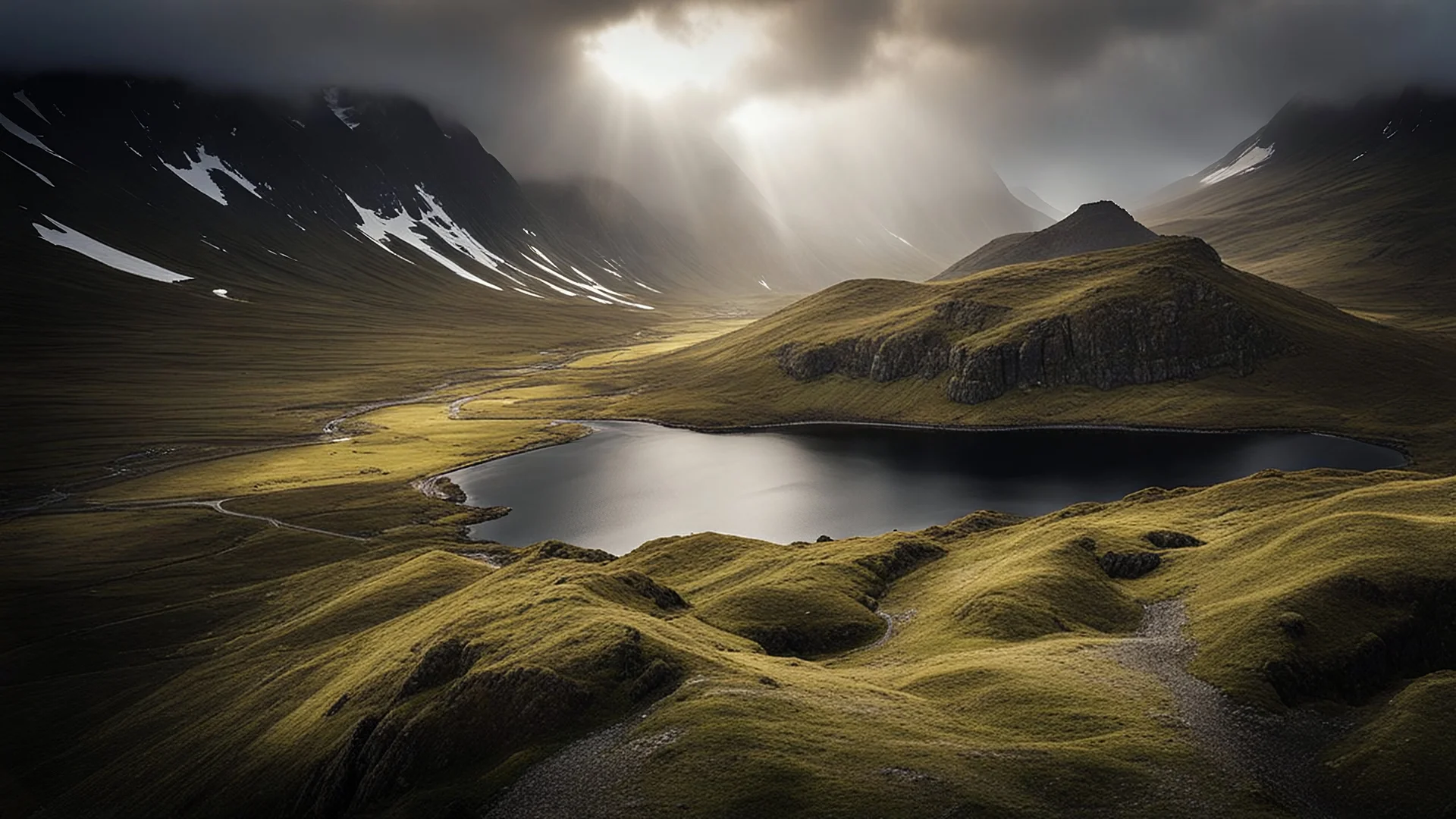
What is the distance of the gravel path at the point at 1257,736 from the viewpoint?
129ft

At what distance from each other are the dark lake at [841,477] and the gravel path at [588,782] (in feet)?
248

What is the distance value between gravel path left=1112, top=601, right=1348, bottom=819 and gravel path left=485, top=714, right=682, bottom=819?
2817 centimetres

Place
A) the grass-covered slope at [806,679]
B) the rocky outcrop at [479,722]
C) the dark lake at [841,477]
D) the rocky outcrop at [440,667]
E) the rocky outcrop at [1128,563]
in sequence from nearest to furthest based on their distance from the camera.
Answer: the grass-covered slope at [806,679]
the rocky outcrop at [479,722]
the rocky outcrop at [440,667]
the rocky outcrop at [1128,563]
the dark lake at [841,477]

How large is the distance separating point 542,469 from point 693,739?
448 feet

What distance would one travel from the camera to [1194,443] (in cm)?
16675

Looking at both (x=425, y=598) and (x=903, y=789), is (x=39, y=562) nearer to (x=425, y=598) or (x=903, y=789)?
(x=425, y=598)

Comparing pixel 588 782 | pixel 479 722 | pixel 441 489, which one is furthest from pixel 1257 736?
pixel 441 489

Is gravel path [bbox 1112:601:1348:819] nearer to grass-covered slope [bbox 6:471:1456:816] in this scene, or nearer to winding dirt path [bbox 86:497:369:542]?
grass-covered slope [bbox 6:471:1456:816]

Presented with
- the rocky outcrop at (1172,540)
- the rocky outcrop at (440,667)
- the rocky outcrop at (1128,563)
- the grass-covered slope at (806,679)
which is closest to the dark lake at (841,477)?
the grass-covered slope at (806,679)

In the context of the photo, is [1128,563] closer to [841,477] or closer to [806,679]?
[806,679]

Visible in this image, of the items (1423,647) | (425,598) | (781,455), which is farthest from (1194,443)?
(425,598)

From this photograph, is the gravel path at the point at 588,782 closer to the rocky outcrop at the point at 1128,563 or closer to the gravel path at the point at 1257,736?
the gravel path at the point at 1257,736

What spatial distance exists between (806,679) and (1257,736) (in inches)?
971

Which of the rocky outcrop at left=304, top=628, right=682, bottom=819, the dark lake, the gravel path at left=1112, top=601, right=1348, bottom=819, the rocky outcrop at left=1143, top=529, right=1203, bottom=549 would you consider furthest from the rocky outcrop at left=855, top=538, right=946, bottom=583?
the rocky outcrop at left=304, top=628, right=682, bottom=819
